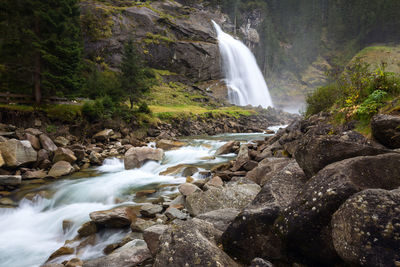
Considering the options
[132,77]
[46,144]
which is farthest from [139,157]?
[132,77]

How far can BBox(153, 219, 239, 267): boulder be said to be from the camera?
2.48 metres

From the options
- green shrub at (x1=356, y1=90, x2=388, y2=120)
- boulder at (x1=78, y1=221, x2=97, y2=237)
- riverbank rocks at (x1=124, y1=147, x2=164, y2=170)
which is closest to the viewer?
green shrub at (x1=356, y1=90, x2=388, y2=120)

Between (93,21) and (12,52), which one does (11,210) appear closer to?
(12,52)

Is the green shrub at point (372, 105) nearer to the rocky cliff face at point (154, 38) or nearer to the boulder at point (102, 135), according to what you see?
the boulder at point (102, 135)

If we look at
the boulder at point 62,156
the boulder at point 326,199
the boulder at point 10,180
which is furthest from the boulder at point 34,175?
the boulder at point 326,199

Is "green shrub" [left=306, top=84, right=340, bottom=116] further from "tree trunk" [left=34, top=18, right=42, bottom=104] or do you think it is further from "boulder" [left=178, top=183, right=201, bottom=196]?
"tree trunk" [left=34, top=18, right=42, bottom=104]

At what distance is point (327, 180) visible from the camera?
96.1 inches

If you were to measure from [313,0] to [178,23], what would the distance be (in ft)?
319

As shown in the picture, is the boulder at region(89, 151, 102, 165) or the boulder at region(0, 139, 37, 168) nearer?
the boulder at region(0, 139, 37, 168)

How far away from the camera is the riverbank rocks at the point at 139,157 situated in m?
12.5

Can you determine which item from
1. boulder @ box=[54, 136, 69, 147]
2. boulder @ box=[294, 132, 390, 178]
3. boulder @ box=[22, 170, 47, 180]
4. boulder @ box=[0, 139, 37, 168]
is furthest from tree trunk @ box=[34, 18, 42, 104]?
boulder @ box=[294, 132, 390, 178]

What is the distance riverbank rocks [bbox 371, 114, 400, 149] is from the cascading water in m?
55.6

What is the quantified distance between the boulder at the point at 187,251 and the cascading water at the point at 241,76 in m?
57.1

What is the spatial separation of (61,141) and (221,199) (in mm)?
13456
